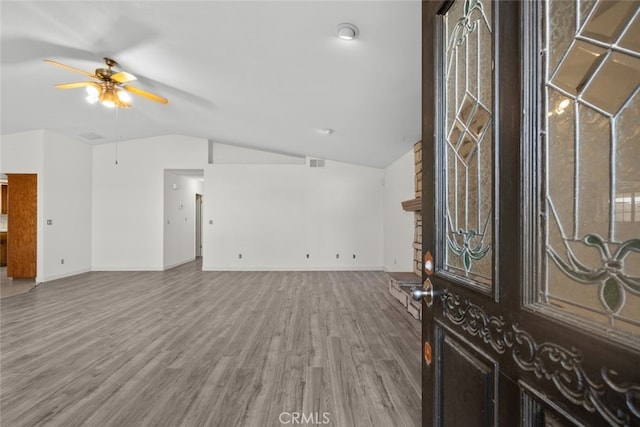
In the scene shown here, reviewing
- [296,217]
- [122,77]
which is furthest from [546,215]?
[296,217]

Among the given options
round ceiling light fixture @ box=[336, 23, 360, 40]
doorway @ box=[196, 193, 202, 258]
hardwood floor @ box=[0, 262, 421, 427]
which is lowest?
hardwood floor @ box=[0, 262, 421, 427]

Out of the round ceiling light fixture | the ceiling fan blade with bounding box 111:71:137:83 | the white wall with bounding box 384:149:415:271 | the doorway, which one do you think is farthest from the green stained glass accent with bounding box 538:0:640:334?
the doorway

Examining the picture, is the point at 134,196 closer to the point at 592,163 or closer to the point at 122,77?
the point at 122,77

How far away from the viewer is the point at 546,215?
2.10 feet

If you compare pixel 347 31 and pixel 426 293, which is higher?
pixel 347 31

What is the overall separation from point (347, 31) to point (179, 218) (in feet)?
23.5

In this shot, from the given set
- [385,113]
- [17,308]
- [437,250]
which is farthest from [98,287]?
[437,250]

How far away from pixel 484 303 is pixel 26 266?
7.99 metres

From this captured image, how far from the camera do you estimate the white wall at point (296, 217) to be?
24.1 feet

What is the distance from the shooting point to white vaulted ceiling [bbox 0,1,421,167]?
8.02 ft

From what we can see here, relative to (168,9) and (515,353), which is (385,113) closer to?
(168,9)

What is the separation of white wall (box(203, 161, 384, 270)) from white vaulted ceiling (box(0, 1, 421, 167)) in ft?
5.76

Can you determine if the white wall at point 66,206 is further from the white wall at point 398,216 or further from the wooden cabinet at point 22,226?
the white wall at point 398,216

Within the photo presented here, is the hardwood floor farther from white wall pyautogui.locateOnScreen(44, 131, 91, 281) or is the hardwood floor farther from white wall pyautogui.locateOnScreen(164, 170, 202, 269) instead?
white wall pyautogui.locateOnScreen(164, 170, 202, 269)
